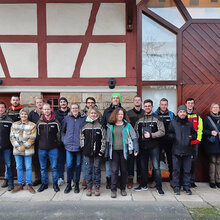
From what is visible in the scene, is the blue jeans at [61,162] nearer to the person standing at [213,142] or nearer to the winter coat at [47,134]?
the winter coat at [47,134]

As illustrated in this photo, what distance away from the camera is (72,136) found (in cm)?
399

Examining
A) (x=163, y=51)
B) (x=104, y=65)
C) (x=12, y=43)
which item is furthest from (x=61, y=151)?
(x=163, y=51)

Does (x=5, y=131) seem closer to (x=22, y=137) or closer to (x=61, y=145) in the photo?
(x=22, y=137)

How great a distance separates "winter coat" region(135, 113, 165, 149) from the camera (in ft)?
12.9

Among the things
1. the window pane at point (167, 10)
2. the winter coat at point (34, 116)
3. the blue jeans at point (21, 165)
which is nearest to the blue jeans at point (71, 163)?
the blue jeans at point (21, 165)

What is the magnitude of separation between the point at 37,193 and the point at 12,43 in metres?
3.40

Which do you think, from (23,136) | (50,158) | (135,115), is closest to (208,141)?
(135,115)

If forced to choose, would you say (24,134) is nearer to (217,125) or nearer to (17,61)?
(17,61)

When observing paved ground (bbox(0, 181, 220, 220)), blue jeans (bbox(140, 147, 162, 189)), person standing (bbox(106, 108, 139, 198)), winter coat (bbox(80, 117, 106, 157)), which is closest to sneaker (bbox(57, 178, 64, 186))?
paved ground (bbox(0, 181, 220, 220))

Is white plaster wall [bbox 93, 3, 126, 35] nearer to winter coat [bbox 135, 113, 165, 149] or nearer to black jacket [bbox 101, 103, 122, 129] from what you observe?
black jacket [bbox 101, 103, 122, 129]

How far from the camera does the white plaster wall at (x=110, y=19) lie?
4691mm

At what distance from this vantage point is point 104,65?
15.6 ft

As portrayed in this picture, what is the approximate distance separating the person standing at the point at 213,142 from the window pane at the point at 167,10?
7.52 ft

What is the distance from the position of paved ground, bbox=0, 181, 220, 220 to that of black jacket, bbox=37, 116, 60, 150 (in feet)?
3.25
